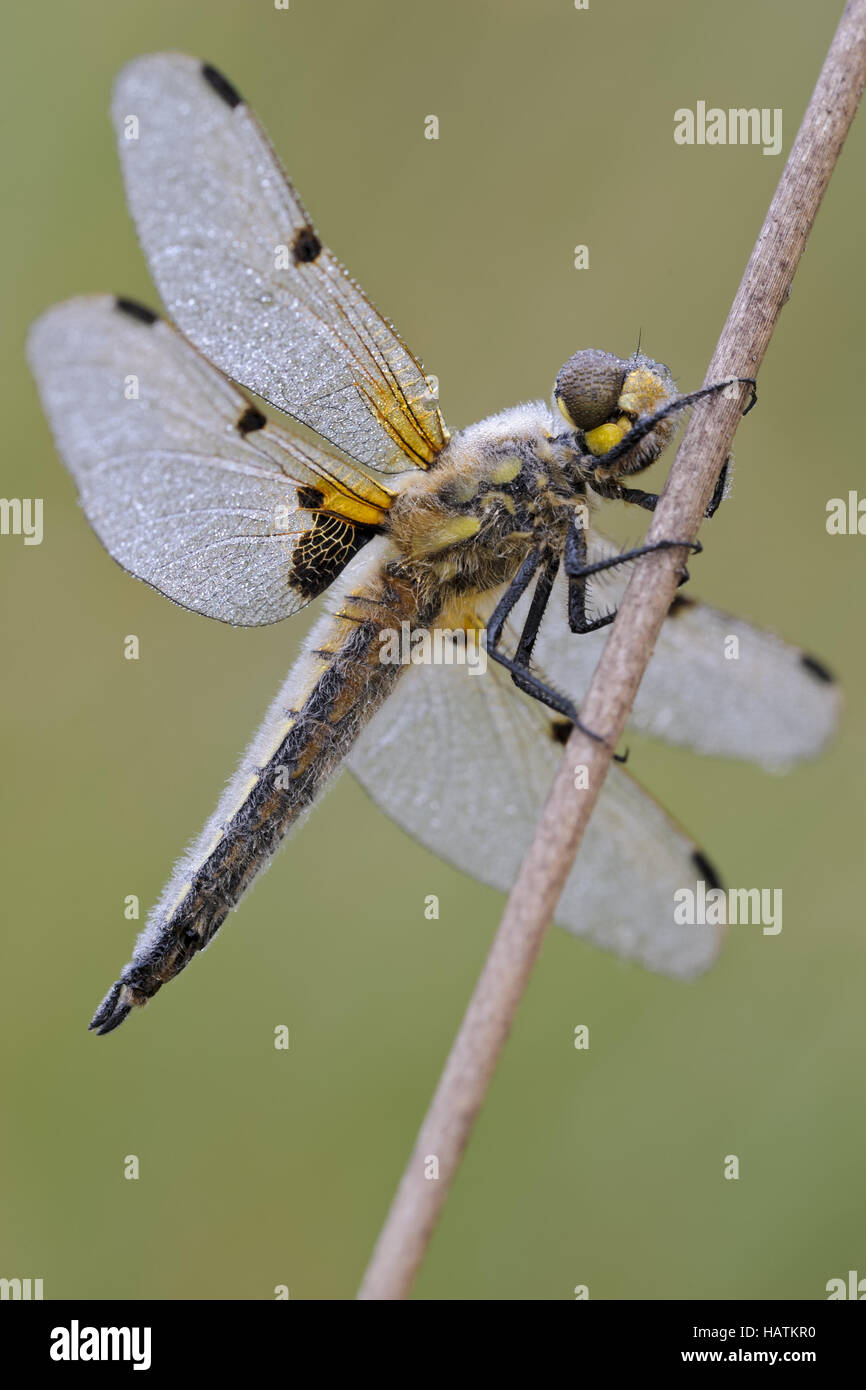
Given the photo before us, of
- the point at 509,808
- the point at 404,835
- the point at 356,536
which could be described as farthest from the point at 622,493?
the point at 404,835

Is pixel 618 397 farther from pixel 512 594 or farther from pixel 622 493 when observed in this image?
pixel 512 594

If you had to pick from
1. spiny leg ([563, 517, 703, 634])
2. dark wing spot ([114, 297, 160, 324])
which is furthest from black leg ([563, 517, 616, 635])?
dark wing spot ([114, 297, 160, 324])

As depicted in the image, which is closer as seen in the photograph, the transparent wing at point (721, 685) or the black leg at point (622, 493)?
the black leg at point (622, 493)

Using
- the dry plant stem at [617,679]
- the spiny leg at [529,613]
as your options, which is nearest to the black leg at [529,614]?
the spiny leg at [529,613]

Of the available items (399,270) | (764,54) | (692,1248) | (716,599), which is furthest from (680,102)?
(692,1248)

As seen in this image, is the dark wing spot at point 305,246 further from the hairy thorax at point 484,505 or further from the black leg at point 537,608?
the black leg at point 537,608

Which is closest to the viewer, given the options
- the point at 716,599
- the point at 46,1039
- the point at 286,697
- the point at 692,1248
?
the point at 286,697
